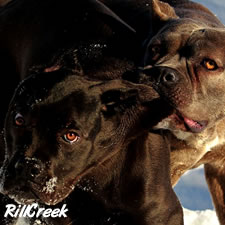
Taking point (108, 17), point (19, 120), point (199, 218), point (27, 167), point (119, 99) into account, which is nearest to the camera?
point (27, 167)

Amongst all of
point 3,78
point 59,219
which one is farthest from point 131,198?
point 3,78

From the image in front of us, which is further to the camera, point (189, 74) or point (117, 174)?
point (189, 74)

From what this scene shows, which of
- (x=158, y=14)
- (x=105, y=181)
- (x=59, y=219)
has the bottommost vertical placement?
(x=59, y=219)

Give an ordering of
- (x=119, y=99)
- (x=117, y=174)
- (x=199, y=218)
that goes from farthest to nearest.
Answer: (x=199, y=218) < (x=117, y=174) < (x=119, y=99)

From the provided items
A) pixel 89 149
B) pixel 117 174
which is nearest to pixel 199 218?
pixel 117 174

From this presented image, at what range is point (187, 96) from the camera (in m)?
5.20

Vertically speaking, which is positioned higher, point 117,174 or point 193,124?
point 193,124

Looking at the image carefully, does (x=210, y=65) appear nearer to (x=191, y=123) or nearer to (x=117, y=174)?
(x=191, y=123)

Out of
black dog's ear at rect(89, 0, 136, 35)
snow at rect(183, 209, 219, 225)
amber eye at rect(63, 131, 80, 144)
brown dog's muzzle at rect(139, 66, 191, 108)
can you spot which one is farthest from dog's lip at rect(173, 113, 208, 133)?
snow at rect(183, 209, 219, 225)

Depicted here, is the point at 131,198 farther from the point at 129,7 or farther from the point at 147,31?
the point at 129,7

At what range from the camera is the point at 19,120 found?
4430 millimetres

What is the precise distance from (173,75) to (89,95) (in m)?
0.92

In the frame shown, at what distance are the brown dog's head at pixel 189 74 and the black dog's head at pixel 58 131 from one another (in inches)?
21.5

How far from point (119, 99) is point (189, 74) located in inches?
37.6
